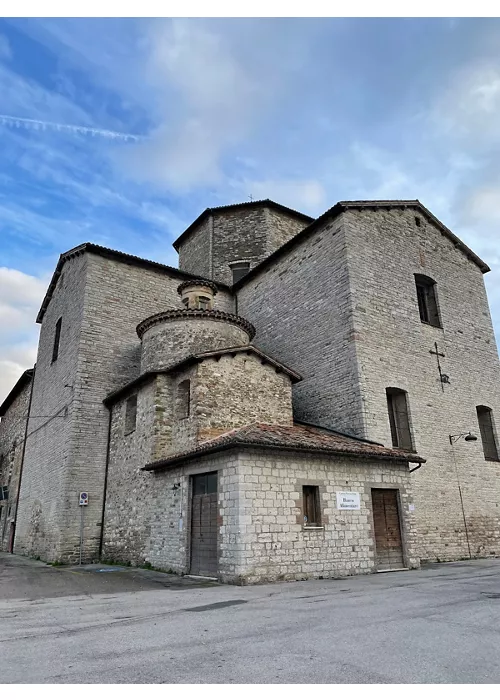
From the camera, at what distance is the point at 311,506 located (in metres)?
11.6

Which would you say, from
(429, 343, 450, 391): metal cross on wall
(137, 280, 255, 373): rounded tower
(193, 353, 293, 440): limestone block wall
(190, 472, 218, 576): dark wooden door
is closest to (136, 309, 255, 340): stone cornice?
(137, 280, 255, 373): rounded tower

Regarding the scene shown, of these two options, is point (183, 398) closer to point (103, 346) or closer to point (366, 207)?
point (103, 346)

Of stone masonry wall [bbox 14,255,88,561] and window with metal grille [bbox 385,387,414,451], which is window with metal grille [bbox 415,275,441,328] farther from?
stone masonry wall [bbox 14,255,88,561]

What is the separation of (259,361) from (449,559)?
804 centimetres

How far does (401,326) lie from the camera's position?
54.9ft

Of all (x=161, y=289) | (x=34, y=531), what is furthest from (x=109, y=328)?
(x=34, y=531)

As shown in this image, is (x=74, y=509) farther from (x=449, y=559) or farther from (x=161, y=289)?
(x=449, y=559)

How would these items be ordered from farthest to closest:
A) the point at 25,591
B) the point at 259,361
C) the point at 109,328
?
the point at 109,328 < the point at 259,361 < the point at 25,591

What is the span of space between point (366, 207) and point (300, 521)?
11249 mm

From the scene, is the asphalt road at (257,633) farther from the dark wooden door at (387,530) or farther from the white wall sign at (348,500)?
the dark wooden door at (387,530)

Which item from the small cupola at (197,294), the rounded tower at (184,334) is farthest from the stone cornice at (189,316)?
the small cupola at (197,294)

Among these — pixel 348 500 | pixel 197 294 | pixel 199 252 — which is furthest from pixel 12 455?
pixel 348 500

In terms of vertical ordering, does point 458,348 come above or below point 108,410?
above
